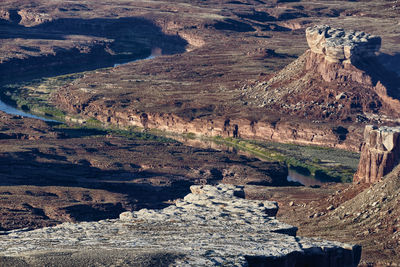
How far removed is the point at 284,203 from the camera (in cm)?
4909

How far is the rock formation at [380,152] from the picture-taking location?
1678 inches

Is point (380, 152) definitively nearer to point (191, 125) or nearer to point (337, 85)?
point (337, 85)

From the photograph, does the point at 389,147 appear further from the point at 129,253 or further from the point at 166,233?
the point at 129,253

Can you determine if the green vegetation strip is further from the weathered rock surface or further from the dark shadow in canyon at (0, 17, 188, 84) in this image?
the dark shadow in canyon at (0, 17, 188, 84)

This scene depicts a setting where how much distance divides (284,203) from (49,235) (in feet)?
78.7

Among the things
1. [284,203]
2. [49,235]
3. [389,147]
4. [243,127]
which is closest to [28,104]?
[243,127]

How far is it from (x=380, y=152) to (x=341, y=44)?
38.8 m

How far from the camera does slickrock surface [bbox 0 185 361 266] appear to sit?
75.8 ft

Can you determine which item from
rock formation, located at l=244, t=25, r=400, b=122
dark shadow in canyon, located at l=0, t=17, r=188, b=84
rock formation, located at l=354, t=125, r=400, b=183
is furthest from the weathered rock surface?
dark shadow in canyon, located at l=0, t=17, r=188, b=84

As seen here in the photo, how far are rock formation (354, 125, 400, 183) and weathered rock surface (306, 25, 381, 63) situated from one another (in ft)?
123

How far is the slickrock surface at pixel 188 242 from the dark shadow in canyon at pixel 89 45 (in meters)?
84.3

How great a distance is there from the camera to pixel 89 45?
5281 inches

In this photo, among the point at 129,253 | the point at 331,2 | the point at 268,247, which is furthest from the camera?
the point at 331,2

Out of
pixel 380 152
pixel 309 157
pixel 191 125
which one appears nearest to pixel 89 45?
pixel 191 125
